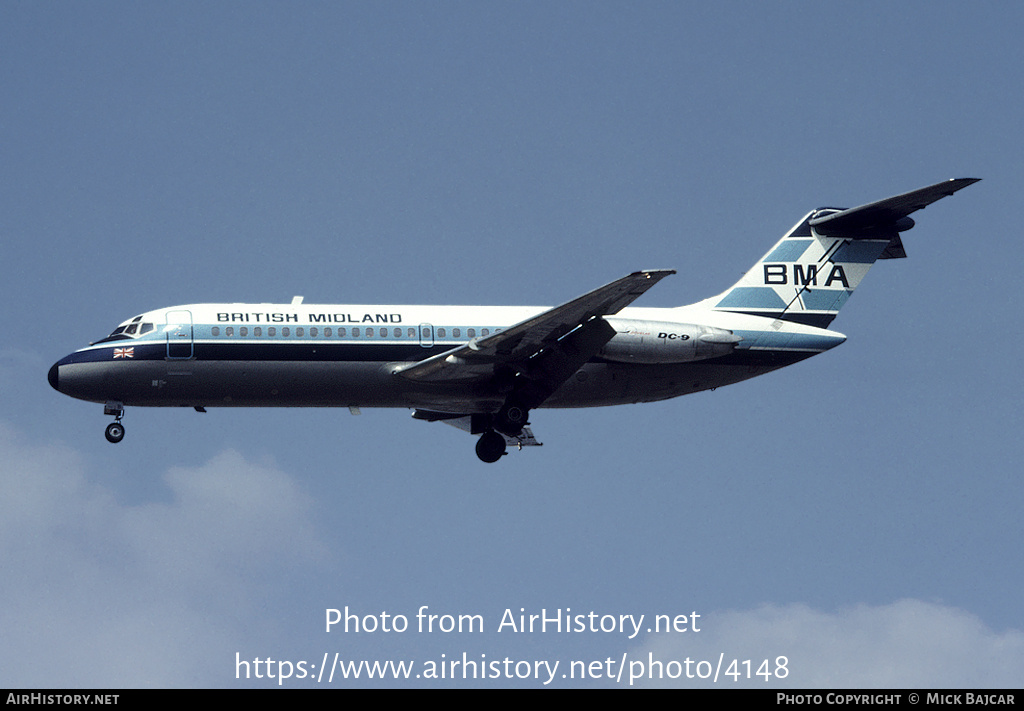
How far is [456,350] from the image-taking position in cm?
3609

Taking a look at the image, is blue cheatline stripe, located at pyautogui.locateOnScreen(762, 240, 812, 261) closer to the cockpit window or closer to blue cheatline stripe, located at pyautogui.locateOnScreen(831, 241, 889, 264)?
blue cheatline stripe, located at pyautogui.locateOnScreen(831, 241, 889, 264)

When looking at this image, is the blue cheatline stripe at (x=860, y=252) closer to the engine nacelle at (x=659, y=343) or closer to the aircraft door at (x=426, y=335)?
the engine nacelle at (x=659, y=343)

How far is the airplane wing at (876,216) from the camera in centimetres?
3880

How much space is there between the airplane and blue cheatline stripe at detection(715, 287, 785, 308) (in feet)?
2.57

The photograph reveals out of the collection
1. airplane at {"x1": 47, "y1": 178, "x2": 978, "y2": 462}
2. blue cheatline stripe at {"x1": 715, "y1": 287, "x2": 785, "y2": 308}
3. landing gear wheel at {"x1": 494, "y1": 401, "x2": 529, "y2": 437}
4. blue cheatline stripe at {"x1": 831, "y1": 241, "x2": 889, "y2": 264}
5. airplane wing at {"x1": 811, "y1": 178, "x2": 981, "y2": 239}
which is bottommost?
landing gear wheel at {"x1": 494, "y1": 401, "x2": 529, "y2": 437}

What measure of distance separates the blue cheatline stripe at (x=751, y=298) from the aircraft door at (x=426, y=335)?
8491mm

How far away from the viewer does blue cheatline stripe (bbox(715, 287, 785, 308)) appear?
40.1m

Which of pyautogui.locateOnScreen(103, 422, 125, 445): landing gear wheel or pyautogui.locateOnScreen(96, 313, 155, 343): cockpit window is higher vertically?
pyautogui.locateOnScreen(96, 313, 155, 343): cockpit window

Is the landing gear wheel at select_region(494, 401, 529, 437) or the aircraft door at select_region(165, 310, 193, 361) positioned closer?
the aircraft door at select_region(165, 310, 193, 361)

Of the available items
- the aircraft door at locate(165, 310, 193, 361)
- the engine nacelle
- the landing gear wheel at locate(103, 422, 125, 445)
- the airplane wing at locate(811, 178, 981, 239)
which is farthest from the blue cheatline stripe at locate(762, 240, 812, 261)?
the landing gear wheel at locate(103, 422, 125, 445)

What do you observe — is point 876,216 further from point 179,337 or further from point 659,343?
point 179,337

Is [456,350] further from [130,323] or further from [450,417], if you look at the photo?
[130,323]
